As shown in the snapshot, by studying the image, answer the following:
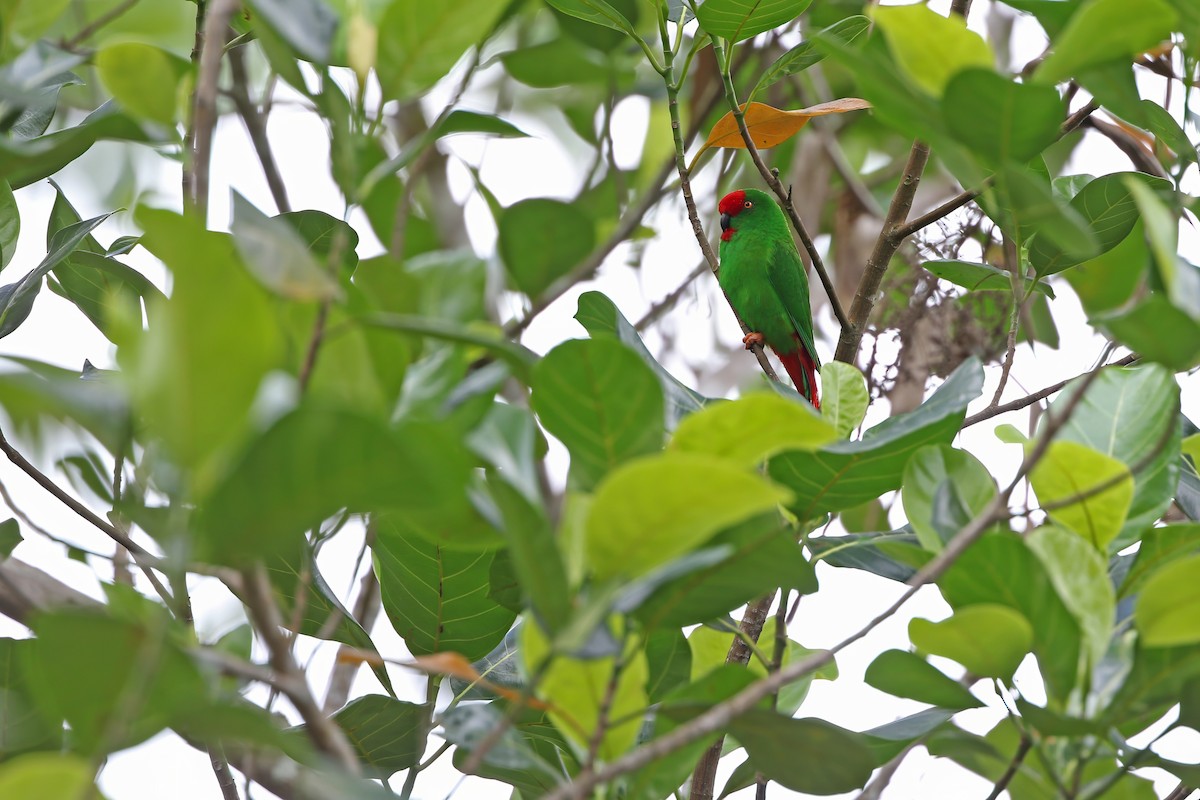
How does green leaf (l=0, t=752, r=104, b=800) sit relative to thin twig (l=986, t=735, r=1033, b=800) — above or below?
below

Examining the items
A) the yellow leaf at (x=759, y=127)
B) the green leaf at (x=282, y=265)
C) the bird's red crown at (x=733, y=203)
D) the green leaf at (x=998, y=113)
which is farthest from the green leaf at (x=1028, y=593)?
the bird's red crown at (x=733, y=203)

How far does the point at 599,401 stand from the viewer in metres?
0.90

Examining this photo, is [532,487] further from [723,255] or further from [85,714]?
[723,255]

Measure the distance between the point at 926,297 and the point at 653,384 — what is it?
218cm

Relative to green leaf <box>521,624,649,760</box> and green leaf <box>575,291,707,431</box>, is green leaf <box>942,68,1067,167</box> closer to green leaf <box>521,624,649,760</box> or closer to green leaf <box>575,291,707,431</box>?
green leaf <box>575,291,707,431</box>

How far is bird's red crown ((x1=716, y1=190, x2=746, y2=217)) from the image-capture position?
432 cm

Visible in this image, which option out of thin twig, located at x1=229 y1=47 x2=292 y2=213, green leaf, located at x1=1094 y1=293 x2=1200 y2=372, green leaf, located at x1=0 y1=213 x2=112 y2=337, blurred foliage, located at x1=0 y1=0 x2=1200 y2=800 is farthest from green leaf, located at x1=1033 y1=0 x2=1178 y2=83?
thin twig, located at x1=229 y1=47 x2=292 y2=213

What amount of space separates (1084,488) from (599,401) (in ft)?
1.61

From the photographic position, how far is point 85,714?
75cm

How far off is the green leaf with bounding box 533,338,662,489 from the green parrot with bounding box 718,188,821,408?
125 inches

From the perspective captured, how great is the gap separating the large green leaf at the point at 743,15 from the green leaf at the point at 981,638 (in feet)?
3.11

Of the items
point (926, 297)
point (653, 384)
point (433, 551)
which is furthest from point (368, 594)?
point (653, 384)

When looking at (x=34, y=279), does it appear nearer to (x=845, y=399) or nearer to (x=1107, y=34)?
(x=845, y=399)

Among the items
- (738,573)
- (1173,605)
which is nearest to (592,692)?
(738,573)
